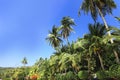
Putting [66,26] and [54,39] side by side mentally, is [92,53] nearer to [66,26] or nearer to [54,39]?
[66,26]

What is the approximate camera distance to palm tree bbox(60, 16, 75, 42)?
61.0 m

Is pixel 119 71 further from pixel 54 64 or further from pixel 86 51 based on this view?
pixel 54 64

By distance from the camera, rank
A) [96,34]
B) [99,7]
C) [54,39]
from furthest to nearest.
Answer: [54,39]
[96,34]
[99,7]

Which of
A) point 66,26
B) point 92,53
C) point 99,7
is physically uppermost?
point 66,26

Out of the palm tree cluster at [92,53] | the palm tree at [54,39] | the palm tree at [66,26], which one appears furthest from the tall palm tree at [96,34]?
the palm tree at [54,39]

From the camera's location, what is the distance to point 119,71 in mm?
36094

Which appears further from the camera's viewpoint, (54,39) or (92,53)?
(54,39)

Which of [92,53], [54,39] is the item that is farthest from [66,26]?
[92,53]

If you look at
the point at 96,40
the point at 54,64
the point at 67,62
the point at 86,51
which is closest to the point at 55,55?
the point at 54,64

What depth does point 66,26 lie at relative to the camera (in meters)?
60.9

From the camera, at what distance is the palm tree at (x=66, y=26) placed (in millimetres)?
61000

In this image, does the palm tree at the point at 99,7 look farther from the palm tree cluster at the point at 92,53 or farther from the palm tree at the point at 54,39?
the palm tree at the point at 54,39

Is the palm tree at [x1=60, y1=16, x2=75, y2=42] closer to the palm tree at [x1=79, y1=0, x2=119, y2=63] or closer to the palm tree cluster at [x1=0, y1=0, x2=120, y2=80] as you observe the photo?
the palm tree cluster at [x1=0, y1=0, x2=120, y2=80]

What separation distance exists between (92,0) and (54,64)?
2033cm
